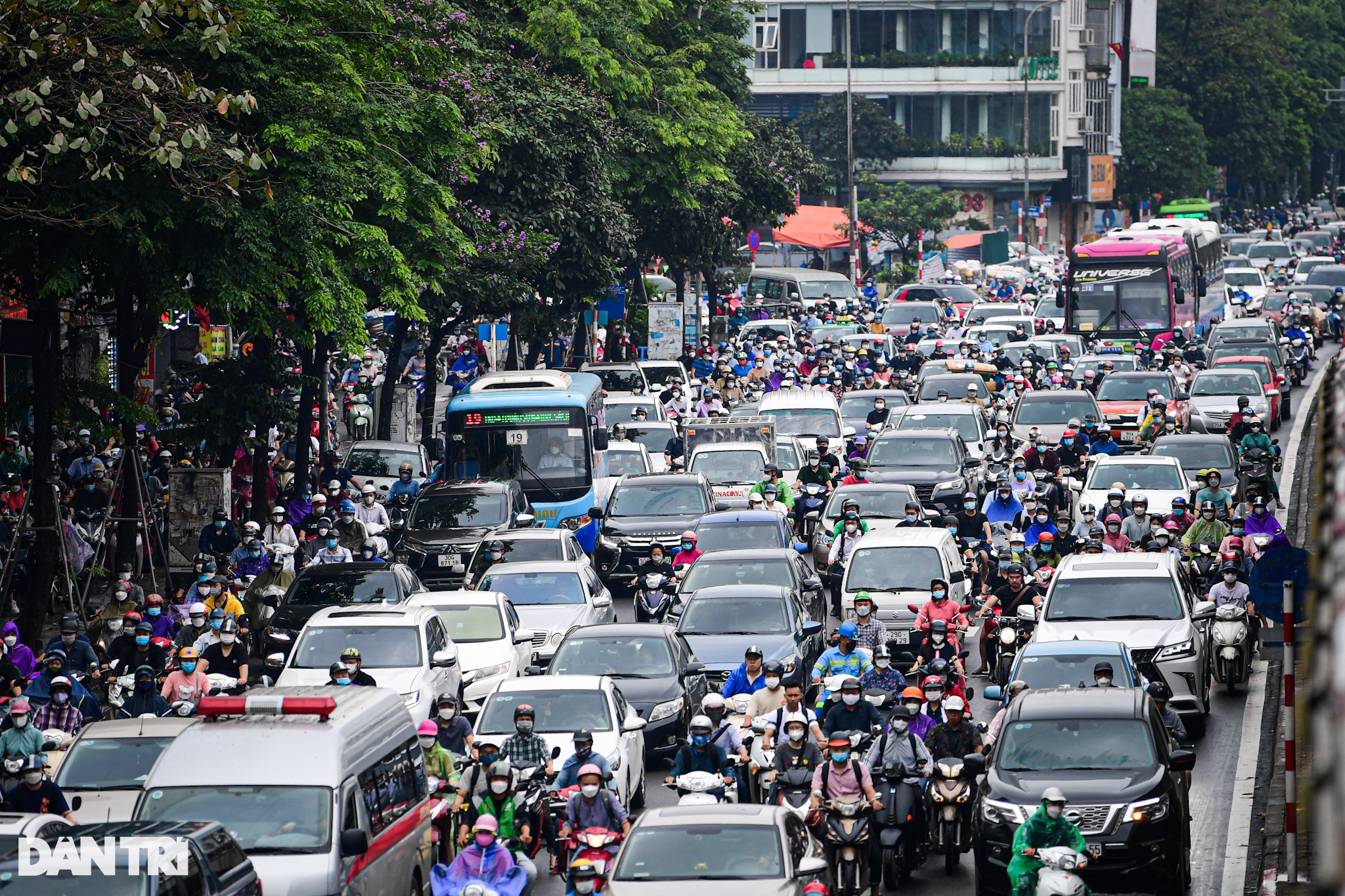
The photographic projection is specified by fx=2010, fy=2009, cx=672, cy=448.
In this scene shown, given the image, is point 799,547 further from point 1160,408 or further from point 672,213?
point 672,213

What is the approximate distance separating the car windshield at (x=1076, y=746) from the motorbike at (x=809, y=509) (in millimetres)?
14201

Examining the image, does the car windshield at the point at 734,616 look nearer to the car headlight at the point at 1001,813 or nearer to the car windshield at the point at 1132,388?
the car headlight at the point at 1001,813

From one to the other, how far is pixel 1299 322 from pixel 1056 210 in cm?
5364

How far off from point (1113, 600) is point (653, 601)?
546 centimetres

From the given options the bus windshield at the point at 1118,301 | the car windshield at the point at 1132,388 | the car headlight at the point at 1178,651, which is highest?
the bus windshield at the point at 1118,301

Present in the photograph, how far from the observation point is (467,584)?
956 inches

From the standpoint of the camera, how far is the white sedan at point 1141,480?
1077 inches

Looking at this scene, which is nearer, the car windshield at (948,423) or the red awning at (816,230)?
the car windshield at (948,423)

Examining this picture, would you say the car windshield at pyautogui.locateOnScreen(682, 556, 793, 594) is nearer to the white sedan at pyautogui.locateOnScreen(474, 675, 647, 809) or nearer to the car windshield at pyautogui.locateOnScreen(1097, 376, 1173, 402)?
the white sedan at pyautogui.locateOnScreen(474, 675, 647, 809)

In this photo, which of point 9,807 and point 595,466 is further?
point 595,466

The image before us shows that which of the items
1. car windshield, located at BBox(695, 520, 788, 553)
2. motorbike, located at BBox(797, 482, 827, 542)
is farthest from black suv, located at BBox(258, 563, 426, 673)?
motorbike, located at BBox(797, 482, 827, 542)

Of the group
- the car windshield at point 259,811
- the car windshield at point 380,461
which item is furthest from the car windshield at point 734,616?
the car windshield at point 380,461

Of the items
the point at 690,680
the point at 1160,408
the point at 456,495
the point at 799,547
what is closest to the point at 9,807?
the point at 690,680

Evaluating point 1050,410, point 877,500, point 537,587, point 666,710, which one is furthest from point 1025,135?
point 666,710
